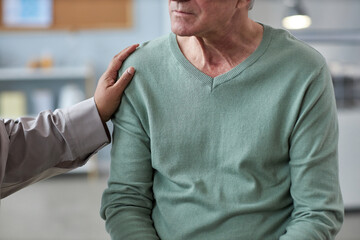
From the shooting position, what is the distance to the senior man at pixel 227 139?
121 centimetres

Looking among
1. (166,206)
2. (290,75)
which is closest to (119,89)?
(166,206)

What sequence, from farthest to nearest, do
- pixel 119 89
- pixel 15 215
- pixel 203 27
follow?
pixel 15 215 < pixel 119 89 < pixel 203 27

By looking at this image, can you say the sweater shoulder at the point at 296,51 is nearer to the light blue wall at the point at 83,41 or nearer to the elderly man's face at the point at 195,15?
the elderly man's face at the point at 195,15

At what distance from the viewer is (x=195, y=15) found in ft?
3.87

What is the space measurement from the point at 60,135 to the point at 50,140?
0.03 m

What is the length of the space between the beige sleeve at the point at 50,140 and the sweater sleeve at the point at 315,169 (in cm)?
49

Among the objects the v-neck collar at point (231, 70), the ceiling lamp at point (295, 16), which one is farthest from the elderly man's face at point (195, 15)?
the ceiling lamp at point (295, 16)

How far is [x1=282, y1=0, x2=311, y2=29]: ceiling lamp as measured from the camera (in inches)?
124

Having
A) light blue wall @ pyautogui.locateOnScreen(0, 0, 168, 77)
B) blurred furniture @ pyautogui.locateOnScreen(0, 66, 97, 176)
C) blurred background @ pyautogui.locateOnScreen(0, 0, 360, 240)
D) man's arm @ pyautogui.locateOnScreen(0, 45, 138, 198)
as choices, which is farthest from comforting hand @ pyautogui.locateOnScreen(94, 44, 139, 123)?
light blue wall @ pyautogui.locateOnScreen(0, 0, 168, 77)

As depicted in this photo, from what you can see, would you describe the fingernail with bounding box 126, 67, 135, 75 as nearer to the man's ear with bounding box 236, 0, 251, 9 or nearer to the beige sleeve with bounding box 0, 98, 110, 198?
the beige sleeve with bounding box 0, 98, 110, 198

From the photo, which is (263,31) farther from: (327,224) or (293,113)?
(327,224)

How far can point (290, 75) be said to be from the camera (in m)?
1.24

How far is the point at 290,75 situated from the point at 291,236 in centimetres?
37

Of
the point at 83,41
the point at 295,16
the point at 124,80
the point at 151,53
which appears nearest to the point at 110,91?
the point at 124,80
